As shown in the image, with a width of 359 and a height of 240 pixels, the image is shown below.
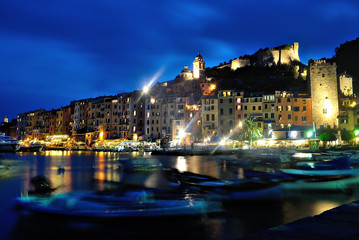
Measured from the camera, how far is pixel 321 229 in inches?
206

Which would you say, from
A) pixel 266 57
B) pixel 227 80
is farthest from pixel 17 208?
pixel 266 57

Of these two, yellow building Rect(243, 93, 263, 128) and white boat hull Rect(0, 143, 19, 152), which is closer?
yellow building Rect(243, 93, 263, 128)

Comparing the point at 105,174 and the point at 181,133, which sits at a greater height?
the point at 181,133

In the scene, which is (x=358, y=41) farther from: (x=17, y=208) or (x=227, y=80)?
(x=17, y=208)

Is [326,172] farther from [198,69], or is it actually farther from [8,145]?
[198,69]

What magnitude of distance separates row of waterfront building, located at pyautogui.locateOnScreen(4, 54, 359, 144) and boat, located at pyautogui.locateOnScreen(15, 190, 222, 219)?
5690 centimetres

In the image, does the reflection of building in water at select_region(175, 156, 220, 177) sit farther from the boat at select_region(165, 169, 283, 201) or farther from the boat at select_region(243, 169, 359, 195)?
the boat at select_region(165, 169, 283, 201)

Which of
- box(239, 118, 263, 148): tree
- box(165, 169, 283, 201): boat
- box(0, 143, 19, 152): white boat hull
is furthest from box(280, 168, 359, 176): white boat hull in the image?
box(0, 143, 19, 152): white boat hull

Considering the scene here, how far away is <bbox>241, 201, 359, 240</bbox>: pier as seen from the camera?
4879mm

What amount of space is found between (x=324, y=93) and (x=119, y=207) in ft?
242

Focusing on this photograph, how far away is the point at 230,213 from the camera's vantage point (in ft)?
39.3

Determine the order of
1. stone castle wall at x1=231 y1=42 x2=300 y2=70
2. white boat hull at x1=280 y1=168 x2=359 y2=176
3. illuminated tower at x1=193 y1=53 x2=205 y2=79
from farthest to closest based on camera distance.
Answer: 1. stone castle wall at x1=231 y1=42 x2=300 y2=70
2. illuminated tower at x1=193 y1=53 x2=205 y2=79
3. white boat hull at x1=280 y1=168 x2=359 y2=176

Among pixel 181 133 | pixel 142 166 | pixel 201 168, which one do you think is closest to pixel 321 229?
pixel 142 166

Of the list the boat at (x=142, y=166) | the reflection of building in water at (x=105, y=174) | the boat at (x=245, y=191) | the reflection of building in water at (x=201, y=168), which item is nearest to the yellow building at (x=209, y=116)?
the reflection of building in water at (x=201, y=168)
